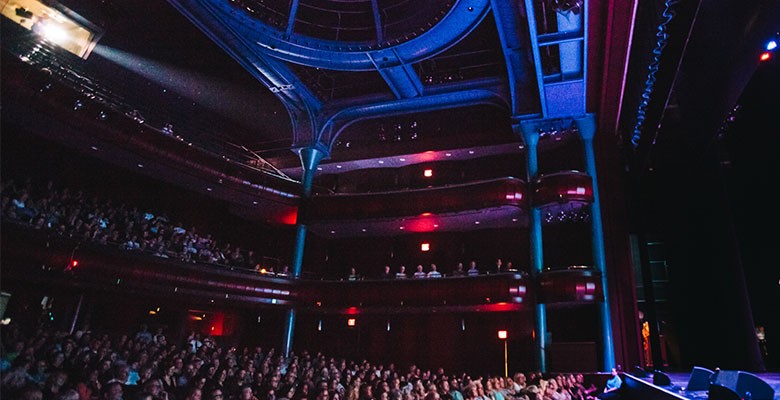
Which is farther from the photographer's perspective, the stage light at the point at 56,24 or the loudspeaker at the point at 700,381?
the stage light at the point at 56,24

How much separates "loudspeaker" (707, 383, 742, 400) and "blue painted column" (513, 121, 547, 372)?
31.2 feet

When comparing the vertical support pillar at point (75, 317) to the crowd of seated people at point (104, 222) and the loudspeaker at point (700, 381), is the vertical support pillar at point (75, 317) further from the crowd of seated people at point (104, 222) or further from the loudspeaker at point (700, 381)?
the loudspeaker at point (700, 381)

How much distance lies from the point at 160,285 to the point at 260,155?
8354mm

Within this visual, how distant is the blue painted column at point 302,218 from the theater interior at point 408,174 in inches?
3.2

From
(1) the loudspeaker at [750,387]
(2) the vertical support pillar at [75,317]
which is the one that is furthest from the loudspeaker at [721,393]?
(2) the vertical support pillar at [75,317]

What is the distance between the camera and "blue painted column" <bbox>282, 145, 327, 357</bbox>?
1583cm

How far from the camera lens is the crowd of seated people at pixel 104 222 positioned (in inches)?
417

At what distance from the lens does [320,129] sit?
18.3 metres

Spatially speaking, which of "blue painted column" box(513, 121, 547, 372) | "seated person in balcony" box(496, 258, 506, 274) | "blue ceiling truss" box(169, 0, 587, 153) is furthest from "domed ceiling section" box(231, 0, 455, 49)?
"seated person in balcony" box(496, 258, 506, 274)

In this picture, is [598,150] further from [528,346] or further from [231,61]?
[231,61]

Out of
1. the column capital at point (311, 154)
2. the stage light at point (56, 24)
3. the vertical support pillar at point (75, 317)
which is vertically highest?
the stage light at point (56, 24)

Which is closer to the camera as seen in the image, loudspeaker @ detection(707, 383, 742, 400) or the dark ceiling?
loudspeaker @ detection(707, 383, 742, 400)

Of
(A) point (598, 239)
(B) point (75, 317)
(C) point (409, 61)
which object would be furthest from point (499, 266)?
(B) point (75, 317)

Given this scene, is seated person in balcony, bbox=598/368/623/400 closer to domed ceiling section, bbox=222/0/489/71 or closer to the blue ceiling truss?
the blue ceiling truss
